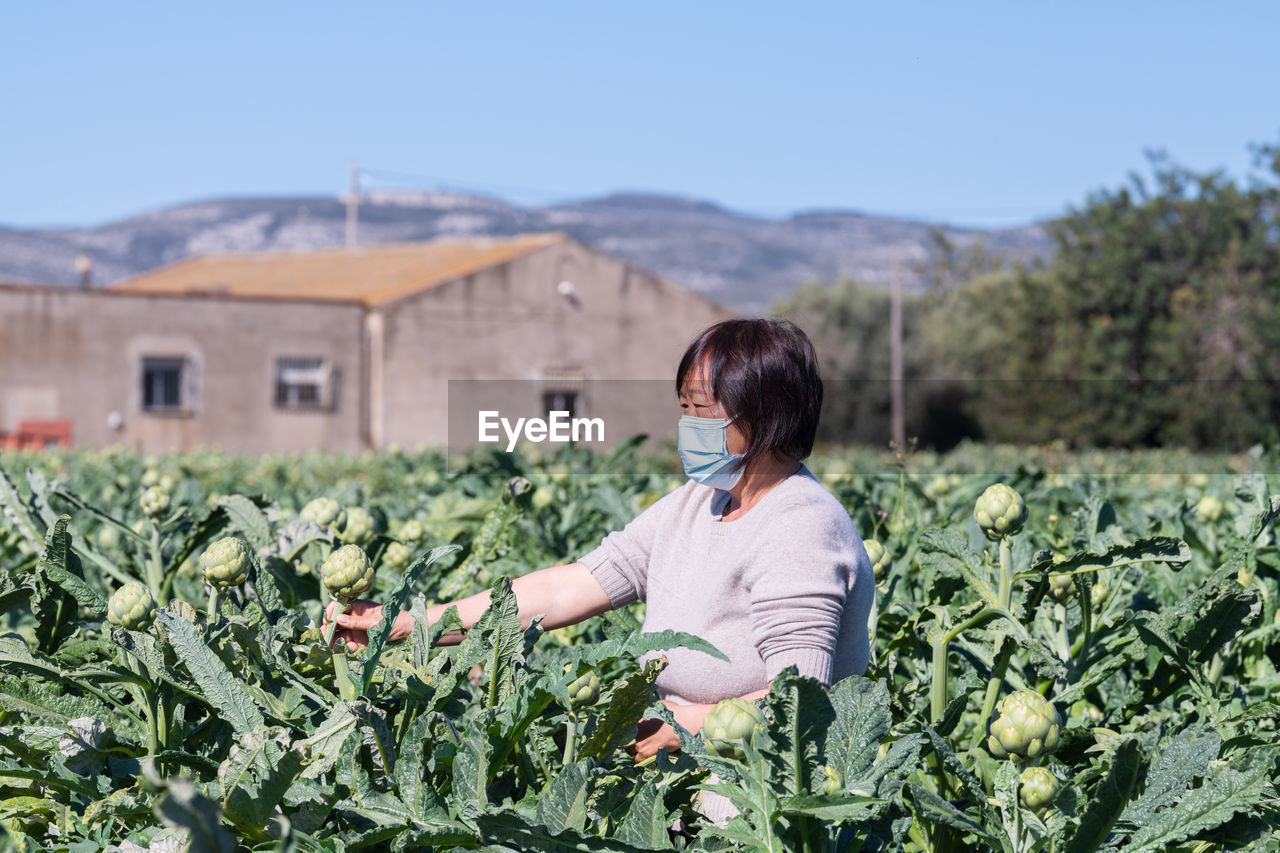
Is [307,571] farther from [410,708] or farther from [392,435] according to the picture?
[392,435]

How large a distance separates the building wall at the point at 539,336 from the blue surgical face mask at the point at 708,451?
23.9 metres

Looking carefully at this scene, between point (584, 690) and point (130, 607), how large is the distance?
0.72m

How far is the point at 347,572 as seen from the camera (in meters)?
1.99

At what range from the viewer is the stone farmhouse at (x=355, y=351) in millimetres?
25359

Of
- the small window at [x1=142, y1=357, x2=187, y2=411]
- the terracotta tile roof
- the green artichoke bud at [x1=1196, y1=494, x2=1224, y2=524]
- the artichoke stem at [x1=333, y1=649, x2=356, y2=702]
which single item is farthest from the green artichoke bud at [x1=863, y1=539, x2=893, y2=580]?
the terracotta tile roof

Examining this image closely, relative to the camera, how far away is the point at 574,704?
1884 mm

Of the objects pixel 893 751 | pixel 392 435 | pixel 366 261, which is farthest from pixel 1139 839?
pixel 366 261

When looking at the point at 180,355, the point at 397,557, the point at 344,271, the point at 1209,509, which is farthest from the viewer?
the point at 344,271

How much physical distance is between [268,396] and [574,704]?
1046 inches

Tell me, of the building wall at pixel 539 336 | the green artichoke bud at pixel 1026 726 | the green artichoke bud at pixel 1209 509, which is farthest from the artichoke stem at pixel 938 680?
the building wall at pixel 539 336

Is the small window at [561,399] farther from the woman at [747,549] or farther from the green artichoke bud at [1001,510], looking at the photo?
the green artichoke bud at [1001,510]

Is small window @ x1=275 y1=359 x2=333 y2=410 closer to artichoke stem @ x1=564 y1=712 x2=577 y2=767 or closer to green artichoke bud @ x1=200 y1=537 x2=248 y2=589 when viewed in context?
green artichoke bud @ x1=200 y1=537 x2=248 y2=589

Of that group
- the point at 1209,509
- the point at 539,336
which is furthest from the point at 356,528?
the point at 539,336

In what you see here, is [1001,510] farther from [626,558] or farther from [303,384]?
[303,384]
